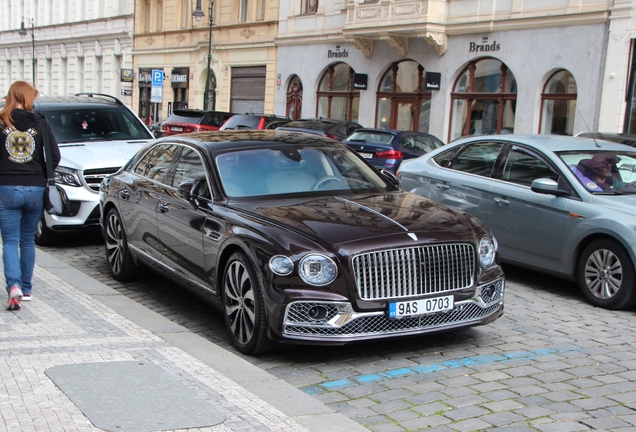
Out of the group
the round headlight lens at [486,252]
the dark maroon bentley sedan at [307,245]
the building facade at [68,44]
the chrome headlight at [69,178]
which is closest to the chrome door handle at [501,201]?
the dark maroon bentley sedan at [307,245]

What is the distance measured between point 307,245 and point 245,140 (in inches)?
77.6

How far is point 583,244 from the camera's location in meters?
7.49

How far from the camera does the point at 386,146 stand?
60.0 ft

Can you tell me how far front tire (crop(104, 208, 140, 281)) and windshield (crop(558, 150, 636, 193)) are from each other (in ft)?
14.8

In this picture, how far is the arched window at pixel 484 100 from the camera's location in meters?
25.1

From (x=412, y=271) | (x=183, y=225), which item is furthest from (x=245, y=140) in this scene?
(x=412, y=271)

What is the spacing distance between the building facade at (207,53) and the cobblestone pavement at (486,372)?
2565 cm

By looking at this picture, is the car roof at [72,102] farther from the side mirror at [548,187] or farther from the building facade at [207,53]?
the building facade at [207,53]

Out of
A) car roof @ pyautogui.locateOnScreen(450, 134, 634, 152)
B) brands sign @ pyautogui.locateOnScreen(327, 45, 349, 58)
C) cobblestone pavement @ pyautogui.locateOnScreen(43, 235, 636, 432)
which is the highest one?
brands sign @ pyautogui.locateOnScreen(327, 45, 349, 58)

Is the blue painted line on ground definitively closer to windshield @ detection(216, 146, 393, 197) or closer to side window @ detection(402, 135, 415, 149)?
windshield @ detection(216, 146, 393, 197)

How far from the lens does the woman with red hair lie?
6.27 meters

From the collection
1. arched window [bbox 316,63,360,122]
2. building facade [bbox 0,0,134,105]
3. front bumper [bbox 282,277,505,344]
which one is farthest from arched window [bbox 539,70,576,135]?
building facade [bbox 0,0,134,105]

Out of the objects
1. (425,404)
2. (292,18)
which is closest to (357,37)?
(292,18)

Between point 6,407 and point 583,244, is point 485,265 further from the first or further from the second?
point 6,407
